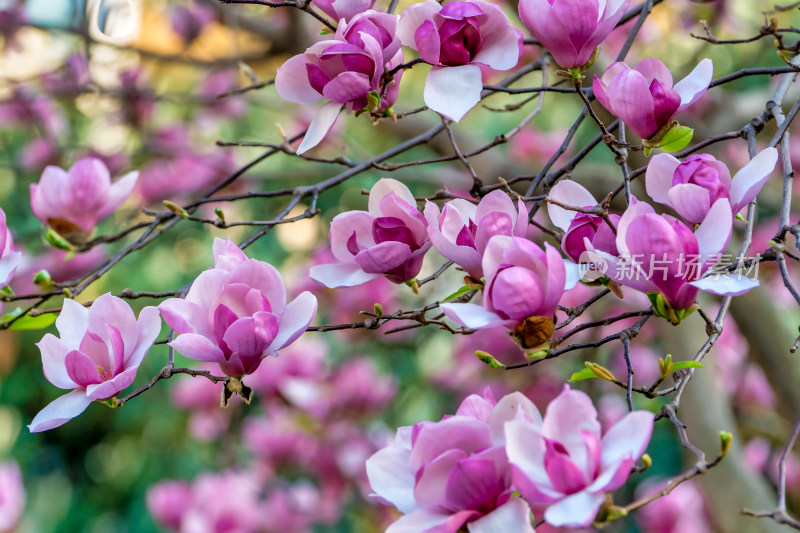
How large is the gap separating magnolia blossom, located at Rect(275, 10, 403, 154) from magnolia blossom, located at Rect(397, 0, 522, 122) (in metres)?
0.02

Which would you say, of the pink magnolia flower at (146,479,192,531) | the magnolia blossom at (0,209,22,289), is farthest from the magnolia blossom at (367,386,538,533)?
the pink magnolia flower at (146,479,192,531)

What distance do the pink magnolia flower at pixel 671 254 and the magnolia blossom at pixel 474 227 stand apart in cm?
7

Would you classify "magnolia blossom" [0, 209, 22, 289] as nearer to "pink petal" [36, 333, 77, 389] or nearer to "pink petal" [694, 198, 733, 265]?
"pink petal" [36, 333, 77, 389]

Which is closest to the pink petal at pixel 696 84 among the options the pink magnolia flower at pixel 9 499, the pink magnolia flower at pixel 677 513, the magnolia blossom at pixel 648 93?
the magnolia blossom at pixel 648 93

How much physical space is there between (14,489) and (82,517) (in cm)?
56

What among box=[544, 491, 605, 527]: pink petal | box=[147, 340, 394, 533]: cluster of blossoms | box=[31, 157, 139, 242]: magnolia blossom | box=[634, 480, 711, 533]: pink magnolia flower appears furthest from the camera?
box=[147, 340, 394, 533]: cluster of blossoms

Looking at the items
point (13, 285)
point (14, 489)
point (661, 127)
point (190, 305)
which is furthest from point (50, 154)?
point (661, 127)

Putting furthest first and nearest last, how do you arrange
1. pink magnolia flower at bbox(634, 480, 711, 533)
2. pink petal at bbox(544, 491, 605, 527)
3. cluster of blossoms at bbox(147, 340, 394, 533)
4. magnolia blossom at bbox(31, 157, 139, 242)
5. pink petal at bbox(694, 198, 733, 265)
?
cluster of blossoms at bbox(147, 340, 394, 533) < pink magnolia flower at bbox(634, 480, 711, 533) < magnolia blossom at bbox(31, 157, 139, 242) < pink petal at bbox(694, 198, 733, 265) < pink petal at bbox(544, 491, 605, 527)

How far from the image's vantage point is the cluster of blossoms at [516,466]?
1.19 feet

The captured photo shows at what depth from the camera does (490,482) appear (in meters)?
0.39

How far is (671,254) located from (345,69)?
270 mm

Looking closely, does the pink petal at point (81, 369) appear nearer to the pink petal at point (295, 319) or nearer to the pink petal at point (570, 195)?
the pink petal at point (295, 319)

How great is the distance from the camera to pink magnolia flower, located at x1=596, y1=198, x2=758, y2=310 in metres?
0.43

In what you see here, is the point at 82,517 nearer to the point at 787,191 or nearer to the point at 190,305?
the point at 190,305
